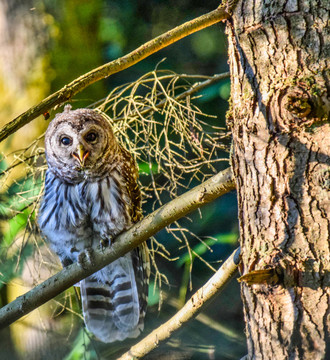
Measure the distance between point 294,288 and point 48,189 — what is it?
4.66 feet

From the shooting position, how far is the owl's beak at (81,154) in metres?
2.17

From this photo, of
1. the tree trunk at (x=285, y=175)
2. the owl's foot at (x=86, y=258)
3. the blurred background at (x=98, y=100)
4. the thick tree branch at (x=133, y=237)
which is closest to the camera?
the tree trunk at (x=285, y=175)

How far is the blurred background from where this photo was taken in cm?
300

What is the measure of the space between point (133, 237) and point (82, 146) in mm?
721

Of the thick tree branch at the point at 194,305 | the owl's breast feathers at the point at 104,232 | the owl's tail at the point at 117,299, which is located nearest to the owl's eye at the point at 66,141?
the owl's breast feathers at the point at 104,232

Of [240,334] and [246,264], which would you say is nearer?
[246,264]

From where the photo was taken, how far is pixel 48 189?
7.64ft

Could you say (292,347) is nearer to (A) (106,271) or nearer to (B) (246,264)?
(B) (246,264)

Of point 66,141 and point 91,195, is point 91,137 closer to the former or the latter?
point 66,141

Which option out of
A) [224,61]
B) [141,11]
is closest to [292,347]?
[224,61]

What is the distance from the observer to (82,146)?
7.25ft

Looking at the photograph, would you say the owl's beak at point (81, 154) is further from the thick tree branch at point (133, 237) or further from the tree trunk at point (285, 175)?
the tree trunk at point (285, 175)

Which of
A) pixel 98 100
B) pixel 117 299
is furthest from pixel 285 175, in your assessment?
pixel 98 100

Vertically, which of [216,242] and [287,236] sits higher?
[216,242]
